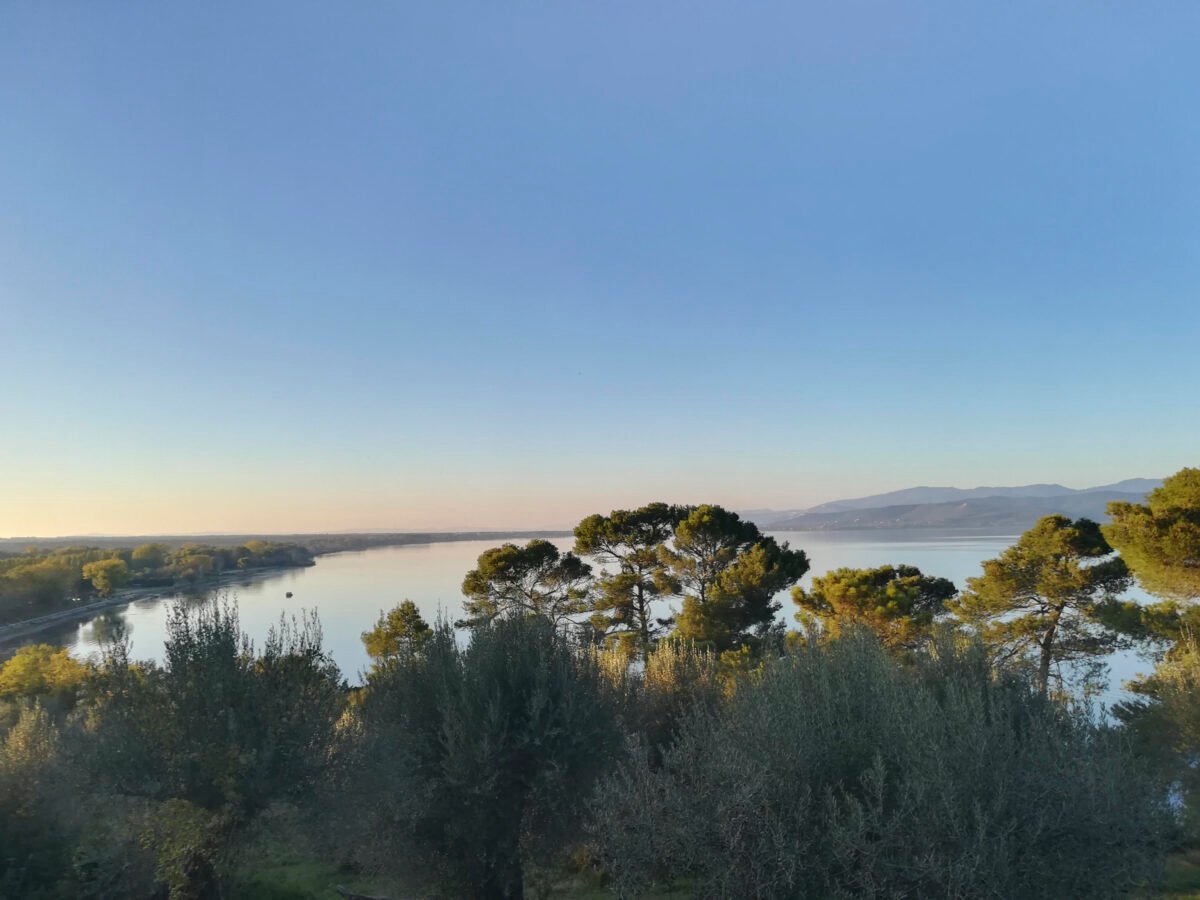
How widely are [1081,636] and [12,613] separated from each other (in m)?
80.7

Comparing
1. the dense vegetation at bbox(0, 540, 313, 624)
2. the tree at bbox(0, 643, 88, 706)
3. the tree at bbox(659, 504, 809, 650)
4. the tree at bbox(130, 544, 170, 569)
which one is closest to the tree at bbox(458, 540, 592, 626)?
the tree at bbox(659, 504, 809, 650)

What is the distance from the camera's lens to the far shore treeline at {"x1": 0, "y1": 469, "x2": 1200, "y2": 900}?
226 inches

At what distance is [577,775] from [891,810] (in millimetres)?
4824

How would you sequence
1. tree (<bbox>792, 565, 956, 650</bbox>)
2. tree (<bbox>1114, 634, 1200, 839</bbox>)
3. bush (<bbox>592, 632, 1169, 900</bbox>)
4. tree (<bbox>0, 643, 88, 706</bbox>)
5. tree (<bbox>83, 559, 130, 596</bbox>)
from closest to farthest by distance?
1. bush (<bbox>592, 632, 1169, 900</bbox>)
2. tree (<bbox>1114, 634, 1200, 839</bbox>)
3. tree (<bbox>792, 565, 956, 650</bbox>)
4. tree (<bbox>0, 643, 88, 706</bbox>)
5. tree (<bbox>83, 559, 130, 596</bbox>)

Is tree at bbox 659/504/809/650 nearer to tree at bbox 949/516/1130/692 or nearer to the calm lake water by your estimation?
tree at bbox 949/516/1130/692

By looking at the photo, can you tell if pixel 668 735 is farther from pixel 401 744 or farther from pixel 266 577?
pixel 266 577

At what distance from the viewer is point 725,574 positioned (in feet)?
90.6

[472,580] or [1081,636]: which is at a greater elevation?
[472,580]

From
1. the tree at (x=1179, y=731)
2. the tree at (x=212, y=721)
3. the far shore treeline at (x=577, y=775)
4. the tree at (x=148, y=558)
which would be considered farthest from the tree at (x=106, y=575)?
the tree at (x=1179, y=731)

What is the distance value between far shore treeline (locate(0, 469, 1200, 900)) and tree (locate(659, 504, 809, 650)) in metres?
10.5

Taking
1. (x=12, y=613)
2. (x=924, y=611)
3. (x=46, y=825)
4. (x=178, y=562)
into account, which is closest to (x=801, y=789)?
(x=46, y=825)

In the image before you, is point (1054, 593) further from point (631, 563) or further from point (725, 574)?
point (631, 563)

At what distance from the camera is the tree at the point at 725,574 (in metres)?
26.0

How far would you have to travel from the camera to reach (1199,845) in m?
12.1
